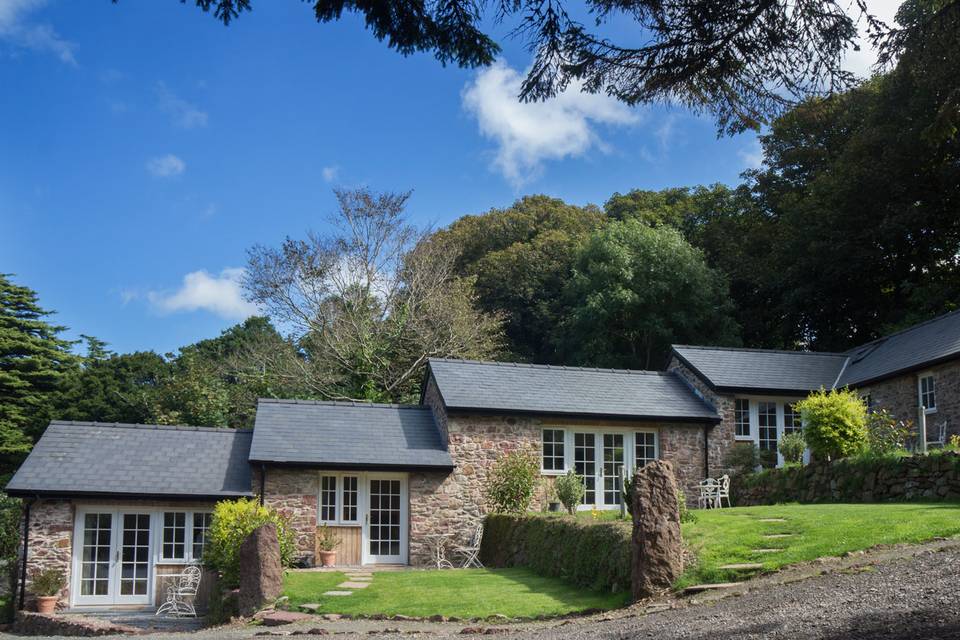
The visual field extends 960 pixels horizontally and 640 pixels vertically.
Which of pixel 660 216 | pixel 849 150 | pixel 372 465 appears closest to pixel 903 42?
pixel 372 465

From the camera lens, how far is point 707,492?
72.2 feet

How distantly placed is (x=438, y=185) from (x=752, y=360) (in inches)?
382

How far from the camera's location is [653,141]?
21391 mm

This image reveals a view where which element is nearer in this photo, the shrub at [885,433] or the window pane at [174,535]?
the shrub at [885,433]

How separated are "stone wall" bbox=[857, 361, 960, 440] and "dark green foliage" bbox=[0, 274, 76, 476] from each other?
94.5 feet

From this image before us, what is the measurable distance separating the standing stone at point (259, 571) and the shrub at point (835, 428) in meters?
10.9

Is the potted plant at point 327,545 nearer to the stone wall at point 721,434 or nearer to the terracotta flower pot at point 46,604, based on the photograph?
the terracotta flower pot at point 46,604

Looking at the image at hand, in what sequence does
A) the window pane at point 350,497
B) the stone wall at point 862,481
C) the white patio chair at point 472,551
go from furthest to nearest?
the window pane at point 350,497 < the white patio chair at point 472,551 < the stone wall at point 862,481

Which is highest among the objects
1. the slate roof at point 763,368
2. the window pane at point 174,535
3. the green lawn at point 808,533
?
the slate roof at point 763,368

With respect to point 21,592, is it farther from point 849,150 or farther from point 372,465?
point 849,150

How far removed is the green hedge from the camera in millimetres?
13445

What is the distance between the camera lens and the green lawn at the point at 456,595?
12906mm

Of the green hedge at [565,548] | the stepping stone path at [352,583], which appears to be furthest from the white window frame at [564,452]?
the stepping stone path at [352,583]

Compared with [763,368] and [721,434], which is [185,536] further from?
[763,368]
